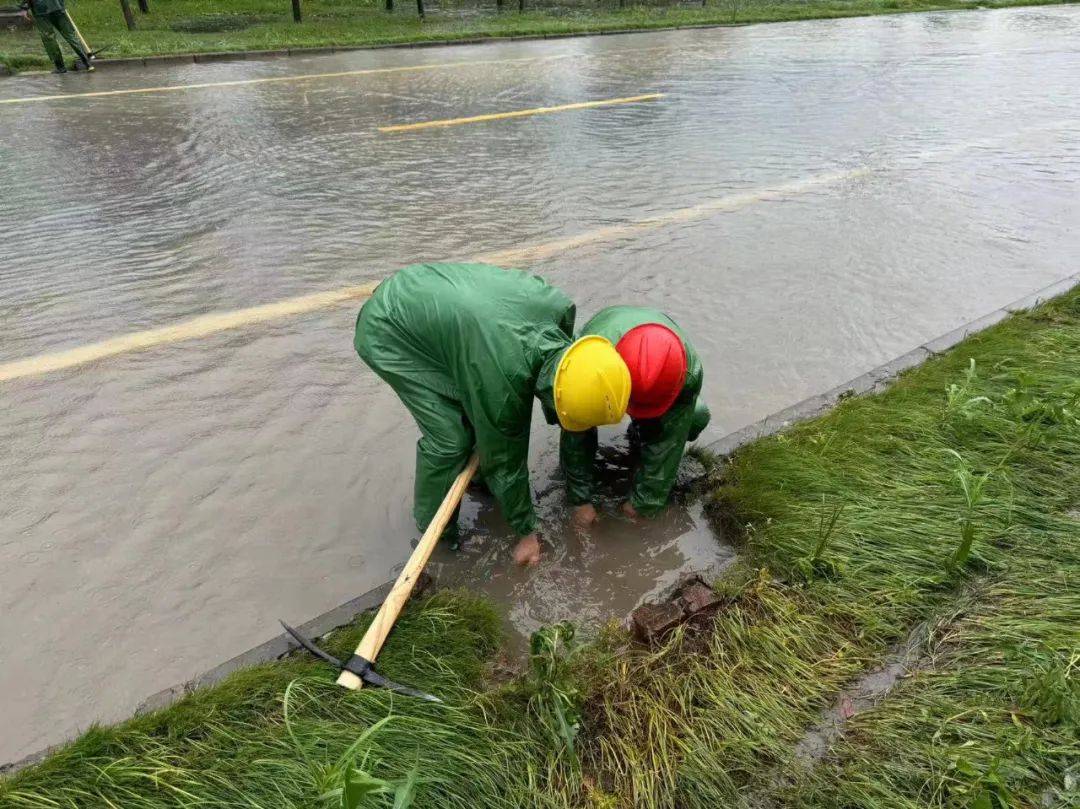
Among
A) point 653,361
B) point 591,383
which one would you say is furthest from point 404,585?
point 653,361

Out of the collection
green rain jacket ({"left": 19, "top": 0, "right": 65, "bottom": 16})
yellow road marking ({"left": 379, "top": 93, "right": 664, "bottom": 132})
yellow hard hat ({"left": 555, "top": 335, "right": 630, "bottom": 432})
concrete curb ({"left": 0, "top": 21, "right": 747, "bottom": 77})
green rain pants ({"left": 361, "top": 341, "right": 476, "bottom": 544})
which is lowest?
green rain pants ({"left": 361, "top": 341, "right": 476, "bottom": 544})

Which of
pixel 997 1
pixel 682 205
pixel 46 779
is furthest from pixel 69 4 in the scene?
pixel 997 1

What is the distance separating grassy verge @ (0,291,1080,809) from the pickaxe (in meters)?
0.05

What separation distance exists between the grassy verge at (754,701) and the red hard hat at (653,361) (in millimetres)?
751

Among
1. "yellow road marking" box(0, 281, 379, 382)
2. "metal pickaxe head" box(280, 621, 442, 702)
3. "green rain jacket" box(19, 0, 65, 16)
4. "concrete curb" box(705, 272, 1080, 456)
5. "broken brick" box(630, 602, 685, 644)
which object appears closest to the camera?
"metal pickaxe head" box(280, 621, 442, 702)

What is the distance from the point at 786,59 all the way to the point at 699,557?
42.4ft

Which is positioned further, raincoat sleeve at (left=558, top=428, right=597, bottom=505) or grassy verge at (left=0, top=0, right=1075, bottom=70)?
grassy verge at (left=0, top=0, right=1075, bottom=70)

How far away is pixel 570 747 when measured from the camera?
6.59 ft

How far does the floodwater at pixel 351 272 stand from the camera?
2771 mm

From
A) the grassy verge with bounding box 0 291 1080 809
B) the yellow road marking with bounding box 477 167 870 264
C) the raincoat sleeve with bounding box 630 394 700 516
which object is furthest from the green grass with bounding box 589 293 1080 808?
the yellow road marking with bounding box 477 167 870 264

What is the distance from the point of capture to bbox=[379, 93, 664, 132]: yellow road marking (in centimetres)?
848

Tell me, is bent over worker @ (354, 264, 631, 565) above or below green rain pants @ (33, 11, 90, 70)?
below

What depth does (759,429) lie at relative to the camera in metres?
3.53

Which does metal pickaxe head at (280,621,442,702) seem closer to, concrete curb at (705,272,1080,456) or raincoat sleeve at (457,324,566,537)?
raincoat sleeve at (457,324,566,537)
